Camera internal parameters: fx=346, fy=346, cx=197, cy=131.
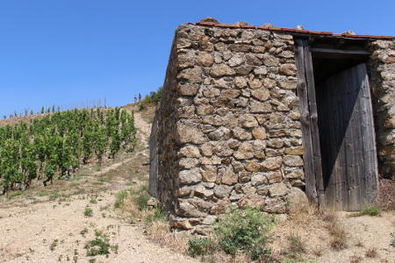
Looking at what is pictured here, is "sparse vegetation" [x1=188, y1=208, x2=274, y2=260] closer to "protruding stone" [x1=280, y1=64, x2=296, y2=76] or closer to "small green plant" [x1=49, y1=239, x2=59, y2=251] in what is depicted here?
"small green plant" [x1=49, y1=239, x2=59, y2=251]

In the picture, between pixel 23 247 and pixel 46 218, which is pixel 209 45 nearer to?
pixel 23 247

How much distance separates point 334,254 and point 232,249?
4.45ft

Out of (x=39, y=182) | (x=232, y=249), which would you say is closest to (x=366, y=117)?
(x=232, y=249)

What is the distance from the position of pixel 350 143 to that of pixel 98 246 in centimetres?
491

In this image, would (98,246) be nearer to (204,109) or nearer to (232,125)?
(204,109)

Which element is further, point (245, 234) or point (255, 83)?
point (255, 83)

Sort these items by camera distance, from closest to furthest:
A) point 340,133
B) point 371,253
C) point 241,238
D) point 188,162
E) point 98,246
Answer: point 371,253 → point 241,238 → point 98,246 → point 188,162 → point 340,133

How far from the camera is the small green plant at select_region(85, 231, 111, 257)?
4.88 metres

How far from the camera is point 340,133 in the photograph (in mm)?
6941

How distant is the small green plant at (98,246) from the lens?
4.88m

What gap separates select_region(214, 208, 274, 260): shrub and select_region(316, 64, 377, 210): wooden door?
2358 mm

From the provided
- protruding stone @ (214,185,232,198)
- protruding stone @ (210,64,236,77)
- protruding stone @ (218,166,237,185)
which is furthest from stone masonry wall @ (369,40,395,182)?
protruding stone @ (214,185,232,198)

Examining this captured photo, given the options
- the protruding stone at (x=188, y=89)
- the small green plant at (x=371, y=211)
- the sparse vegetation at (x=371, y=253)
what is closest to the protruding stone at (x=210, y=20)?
the protruding stone at (x=188, y=89)

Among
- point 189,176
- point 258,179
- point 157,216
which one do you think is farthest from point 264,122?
point 157,216
